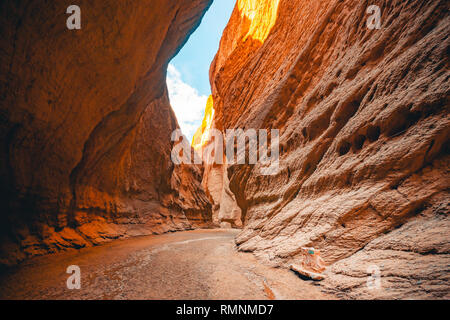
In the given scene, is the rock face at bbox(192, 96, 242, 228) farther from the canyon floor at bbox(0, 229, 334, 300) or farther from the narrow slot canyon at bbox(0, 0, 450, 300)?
the canyon floor at bbox(0, 229, 334, 300)

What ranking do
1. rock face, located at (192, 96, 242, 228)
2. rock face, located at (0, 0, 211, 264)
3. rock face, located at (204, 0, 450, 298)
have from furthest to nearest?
1. rock face, located at (192, 96, 242, 228)
2. rock face, located at (0, 0, 211, 264)
3. rock face, located at (204, 0, 450, 298)

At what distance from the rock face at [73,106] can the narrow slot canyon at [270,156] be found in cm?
4

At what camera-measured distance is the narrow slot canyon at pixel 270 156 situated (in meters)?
2.85

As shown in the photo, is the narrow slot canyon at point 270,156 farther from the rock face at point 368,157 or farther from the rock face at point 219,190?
the rock face at point 219,190

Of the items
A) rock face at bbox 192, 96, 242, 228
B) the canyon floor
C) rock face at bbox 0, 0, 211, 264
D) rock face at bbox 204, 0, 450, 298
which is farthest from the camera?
rock face at bbox 192, 96, 242, 228

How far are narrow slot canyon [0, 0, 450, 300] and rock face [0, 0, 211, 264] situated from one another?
0.04 m

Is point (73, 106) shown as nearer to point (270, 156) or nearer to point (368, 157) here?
point (270, 156)

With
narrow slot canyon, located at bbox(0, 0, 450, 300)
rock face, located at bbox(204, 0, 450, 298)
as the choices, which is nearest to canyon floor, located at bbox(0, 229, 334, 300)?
narrow slot canyon, located at bbox(0, 0, 450, 300)

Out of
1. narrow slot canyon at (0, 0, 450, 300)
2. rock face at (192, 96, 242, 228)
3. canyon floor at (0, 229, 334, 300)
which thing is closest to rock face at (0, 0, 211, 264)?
narrow slot canyon at (0, 0, 450, 300)

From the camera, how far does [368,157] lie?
3.97 meters

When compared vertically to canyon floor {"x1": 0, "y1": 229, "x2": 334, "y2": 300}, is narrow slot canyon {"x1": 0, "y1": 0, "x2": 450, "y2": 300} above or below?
above

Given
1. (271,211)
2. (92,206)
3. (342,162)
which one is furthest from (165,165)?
(342,162)

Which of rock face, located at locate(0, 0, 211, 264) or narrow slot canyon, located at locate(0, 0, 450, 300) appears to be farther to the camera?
rock face, located at locate(0, 0, 211, 264)

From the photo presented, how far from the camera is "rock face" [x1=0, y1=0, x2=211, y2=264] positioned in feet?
13.5
